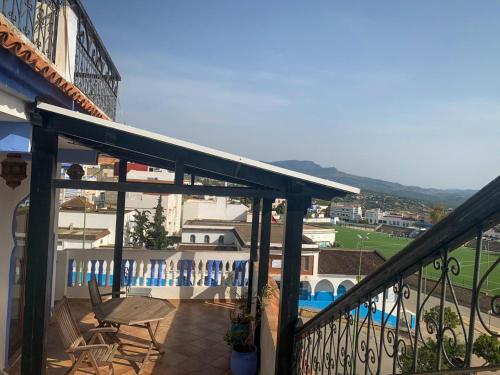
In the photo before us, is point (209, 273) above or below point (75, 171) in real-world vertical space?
below

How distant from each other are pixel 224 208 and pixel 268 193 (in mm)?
51358

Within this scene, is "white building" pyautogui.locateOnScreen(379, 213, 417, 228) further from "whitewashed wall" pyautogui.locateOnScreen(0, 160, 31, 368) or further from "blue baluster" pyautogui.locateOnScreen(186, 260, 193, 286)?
"whitewashed wall" pyautogui.locateOnScreen(0, 160, 31, 368)

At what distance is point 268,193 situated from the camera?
12.3 ft

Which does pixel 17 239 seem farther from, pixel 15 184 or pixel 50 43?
pixel 50 43

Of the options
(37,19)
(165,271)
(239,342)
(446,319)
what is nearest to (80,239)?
(165,271)

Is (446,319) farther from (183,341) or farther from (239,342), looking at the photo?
(183,341)

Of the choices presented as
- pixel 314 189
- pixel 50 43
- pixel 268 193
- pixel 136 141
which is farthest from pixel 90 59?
pixel 314 189

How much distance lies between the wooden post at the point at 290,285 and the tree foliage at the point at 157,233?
4320cm

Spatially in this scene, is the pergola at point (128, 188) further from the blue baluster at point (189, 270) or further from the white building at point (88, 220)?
the white building at point (88, 220)

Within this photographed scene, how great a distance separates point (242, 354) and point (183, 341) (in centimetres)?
130

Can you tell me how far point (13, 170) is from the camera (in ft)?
13.2

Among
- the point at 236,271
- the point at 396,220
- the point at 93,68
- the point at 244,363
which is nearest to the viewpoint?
the point at 244,363

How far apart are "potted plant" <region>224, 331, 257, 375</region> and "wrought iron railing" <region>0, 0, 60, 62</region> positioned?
380 centimetres

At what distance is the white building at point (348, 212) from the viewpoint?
16050 centimetres
